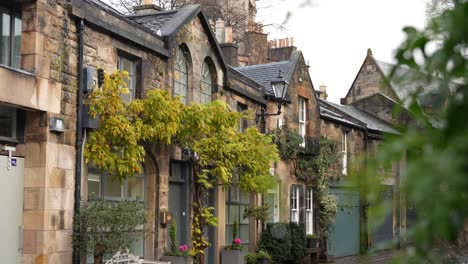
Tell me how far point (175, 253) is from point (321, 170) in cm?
996

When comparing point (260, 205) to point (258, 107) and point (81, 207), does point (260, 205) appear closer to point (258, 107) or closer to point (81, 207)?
point (258, 107)

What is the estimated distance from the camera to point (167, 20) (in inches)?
636

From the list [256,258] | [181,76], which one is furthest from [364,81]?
[181,76]

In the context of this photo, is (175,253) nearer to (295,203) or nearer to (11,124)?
(11,124)

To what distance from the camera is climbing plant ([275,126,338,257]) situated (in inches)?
864

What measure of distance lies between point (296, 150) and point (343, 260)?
468 centimetres

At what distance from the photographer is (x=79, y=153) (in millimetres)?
11859

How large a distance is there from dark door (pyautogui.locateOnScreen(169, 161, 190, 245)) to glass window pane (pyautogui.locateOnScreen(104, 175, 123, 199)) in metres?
2.29

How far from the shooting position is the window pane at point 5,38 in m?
10.8

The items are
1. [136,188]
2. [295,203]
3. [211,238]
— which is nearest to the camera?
[136,188]

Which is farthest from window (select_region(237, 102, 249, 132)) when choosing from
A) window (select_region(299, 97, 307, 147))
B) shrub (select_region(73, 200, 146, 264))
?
shrub (select_region(73, 200, 146, 264))

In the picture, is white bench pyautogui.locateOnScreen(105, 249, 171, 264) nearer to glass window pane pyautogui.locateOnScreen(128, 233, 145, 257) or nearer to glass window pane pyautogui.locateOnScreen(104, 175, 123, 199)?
glass window pane pyautogui.locateOnScreen(128, 233, 145, 257)

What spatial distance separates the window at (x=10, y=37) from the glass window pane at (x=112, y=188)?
120 inches

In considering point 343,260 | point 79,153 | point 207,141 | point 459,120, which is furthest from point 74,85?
point 343,260
